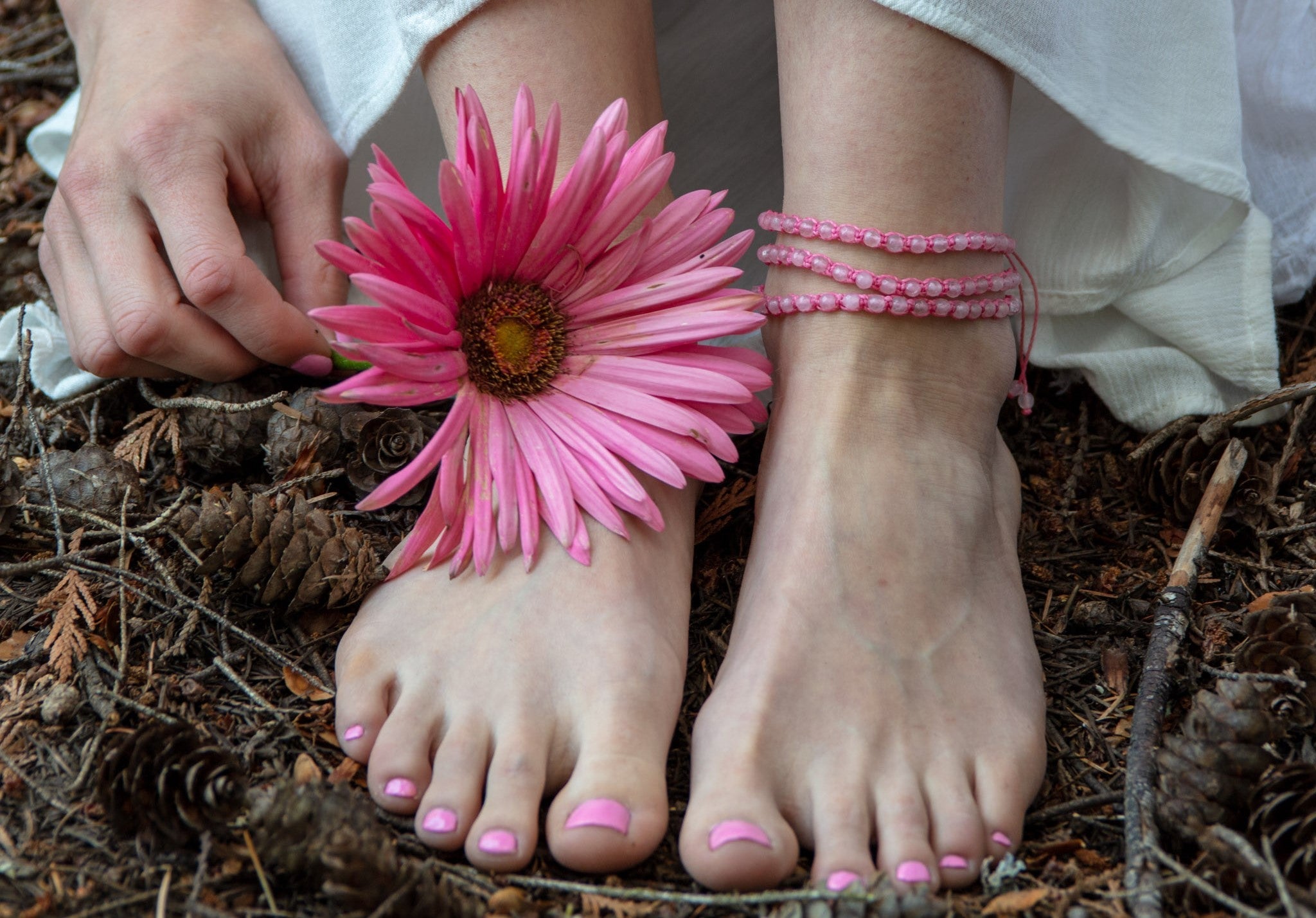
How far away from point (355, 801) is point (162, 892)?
0.13m

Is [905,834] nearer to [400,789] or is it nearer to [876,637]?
[876,637]

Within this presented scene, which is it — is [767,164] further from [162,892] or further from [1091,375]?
[162,892]

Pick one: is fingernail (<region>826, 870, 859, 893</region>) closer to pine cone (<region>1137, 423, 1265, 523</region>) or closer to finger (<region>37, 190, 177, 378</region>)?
pine cone (<region>1137, 423, 1265, 523</region>)

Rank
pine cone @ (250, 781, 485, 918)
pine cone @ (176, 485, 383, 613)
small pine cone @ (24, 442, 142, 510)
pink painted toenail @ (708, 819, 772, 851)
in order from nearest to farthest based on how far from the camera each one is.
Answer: pine cone @ (250, 781, 485, 918)
pink painted toenail @ (708, 819, 772, 851)
pine cone @ (176, 485, 383, 613)
small pine cone @ (24, 442, 142, 510)

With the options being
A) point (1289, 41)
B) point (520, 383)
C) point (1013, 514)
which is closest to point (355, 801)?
point (520, 383)

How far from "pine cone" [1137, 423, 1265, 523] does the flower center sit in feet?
2.16

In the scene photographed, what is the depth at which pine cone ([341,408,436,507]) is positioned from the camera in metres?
1.04

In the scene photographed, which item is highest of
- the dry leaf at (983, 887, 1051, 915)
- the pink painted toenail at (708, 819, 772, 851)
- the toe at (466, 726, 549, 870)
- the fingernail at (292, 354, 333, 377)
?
the fingernail at (292, 354, 333, 377)

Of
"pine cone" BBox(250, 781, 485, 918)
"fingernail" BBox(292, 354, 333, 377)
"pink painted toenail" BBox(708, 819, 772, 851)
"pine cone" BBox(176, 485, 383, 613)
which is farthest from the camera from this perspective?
"fingernail" BBox(292, 354, 333, 377)

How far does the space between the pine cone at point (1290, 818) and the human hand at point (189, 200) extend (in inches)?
37.6

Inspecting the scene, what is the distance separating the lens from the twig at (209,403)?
1.07 meters

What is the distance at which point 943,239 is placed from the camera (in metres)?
0.94

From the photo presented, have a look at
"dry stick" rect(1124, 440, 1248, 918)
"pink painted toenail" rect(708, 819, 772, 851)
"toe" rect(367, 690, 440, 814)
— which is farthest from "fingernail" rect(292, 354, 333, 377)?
"dry stick" rect(1124, 440, 1248, 918)

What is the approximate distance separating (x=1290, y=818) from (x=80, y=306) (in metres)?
1.20
